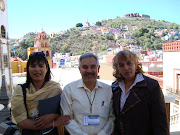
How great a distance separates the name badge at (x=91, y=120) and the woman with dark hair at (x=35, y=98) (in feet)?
0.38

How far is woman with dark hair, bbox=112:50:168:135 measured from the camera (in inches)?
43.6

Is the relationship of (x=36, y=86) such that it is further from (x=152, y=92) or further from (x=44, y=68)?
(x=152, y=92)

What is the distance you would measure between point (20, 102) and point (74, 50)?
53.9 meters

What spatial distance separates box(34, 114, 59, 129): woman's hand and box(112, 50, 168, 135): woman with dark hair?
444 mm

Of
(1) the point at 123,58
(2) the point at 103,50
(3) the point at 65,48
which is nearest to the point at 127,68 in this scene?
(1) the point at 123,58

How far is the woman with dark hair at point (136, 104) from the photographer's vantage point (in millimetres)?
1107

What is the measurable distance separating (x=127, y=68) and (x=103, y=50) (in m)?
51.7

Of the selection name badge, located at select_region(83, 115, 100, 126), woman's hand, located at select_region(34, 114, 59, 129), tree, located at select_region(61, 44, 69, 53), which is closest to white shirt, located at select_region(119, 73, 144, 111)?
name badge, located at select_region(83, 115, 100, 126)

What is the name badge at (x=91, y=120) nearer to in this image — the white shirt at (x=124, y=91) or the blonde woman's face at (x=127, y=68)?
the white shirt at (x=124, y=91)

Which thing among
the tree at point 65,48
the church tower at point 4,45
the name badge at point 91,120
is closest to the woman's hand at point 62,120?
the name badge at point 91,120

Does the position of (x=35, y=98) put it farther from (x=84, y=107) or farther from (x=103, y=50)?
(x=103, y=50)

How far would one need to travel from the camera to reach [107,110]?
1227 millimetres

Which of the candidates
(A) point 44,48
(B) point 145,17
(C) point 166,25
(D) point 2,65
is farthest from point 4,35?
(B) point 145,17

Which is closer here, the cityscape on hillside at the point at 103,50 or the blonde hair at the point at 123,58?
the blonde hair at the point at 123,58
